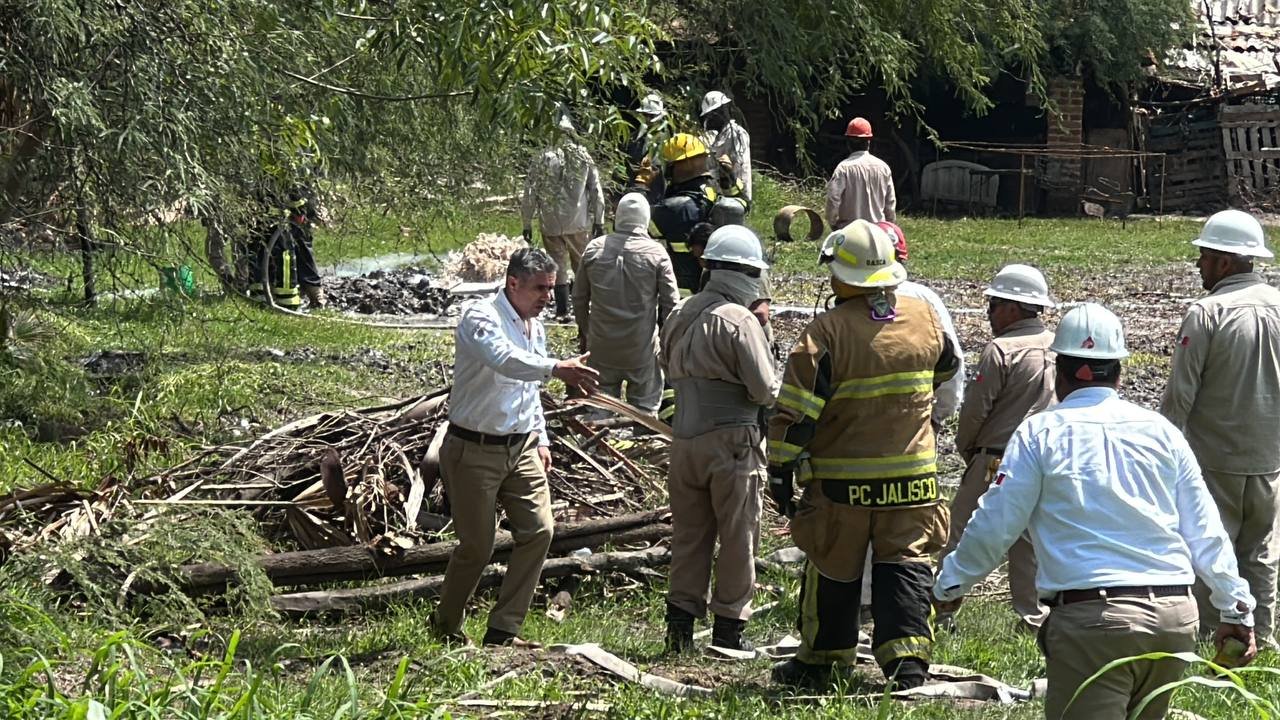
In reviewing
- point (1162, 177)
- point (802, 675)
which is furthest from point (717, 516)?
point (1162, 177)

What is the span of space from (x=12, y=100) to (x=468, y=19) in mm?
2747

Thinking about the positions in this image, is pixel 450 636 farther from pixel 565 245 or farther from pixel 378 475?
pixel 565 245

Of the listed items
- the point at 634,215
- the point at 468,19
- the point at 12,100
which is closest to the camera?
the point at 468,19

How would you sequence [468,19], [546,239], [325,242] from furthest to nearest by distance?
[325,242] < [546,239] < [468,19]

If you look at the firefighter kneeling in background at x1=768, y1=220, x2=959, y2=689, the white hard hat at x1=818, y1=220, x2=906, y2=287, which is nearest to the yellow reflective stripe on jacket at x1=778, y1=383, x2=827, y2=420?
the firefighter kneeling in background at x1=768, y1=220, x2=959, y2=689

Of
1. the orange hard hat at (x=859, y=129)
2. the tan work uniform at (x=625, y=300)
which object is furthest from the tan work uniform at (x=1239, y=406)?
the orange hard hat at (x=859, y=129)

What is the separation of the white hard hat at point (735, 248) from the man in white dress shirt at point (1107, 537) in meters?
2.55

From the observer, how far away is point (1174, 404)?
680 centimetres

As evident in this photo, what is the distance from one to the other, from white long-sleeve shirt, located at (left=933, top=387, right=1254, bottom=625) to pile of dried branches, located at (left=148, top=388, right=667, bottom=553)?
4.12 meters

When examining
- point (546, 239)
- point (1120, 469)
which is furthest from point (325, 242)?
point (1120, 469)

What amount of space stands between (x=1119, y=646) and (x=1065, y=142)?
2620cm

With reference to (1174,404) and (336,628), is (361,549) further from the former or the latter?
(1174,404)

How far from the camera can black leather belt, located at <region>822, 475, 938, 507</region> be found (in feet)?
19.7

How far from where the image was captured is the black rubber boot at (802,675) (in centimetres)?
615
